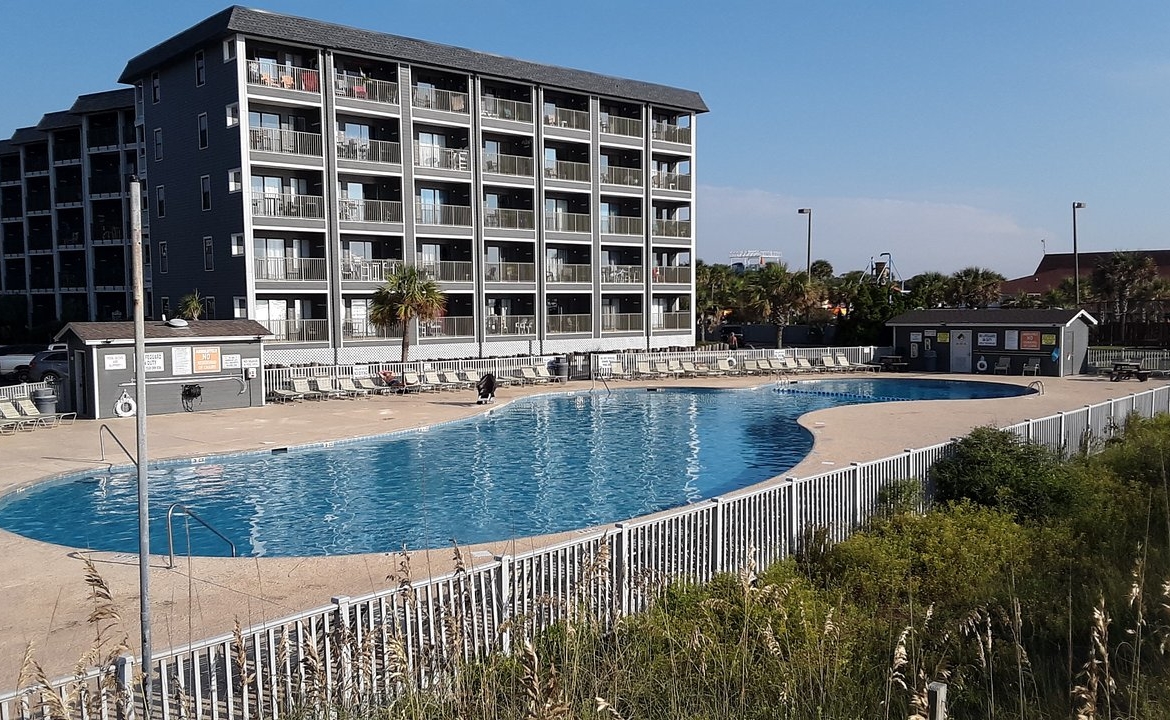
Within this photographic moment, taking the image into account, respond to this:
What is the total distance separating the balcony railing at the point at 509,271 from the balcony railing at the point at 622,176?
6.95 metres

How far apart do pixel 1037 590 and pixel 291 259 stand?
3304cm

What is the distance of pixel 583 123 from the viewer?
45.2 m

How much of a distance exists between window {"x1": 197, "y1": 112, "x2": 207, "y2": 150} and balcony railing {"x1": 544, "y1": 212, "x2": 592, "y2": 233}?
1579cm

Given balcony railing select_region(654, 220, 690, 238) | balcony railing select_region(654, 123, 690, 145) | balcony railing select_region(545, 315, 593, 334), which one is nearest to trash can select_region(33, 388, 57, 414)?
balcony railing select_region(545, 315, 593, 334)

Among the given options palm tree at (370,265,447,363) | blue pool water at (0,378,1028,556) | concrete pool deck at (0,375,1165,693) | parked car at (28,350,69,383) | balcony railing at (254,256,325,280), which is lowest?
blue pool water at (0,378,1028,556)

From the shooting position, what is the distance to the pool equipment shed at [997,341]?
3766 cm

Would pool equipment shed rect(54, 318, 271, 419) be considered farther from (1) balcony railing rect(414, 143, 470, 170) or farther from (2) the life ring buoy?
(1) balcony railing rect(414, 143, 470, 170)

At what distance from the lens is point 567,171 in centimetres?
4447

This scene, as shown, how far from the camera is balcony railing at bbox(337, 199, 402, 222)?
37.1 metres

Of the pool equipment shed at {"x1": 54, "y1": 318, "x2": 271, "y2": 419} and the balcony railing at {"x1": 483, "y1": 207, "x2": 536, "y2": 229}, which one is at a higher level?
the balcony railing at {"x1": 483, "y1": 207, "x2": 536, "y2": 229}

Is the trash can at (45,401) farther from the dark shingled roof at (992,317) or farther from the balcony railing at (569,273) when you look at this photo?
the dark shingled roof at (992,317)

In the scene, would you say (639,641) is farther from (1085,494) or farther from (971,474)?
(1085,494)

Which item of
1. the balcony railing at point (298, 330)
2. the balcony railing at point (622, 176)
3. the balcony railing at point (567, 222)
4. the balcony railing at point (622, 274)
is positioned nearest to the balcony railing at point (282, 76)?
the balcony railing at point (298, 330)

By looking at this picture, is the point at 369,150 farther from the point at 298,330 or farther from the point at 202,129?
the point at 298,330
